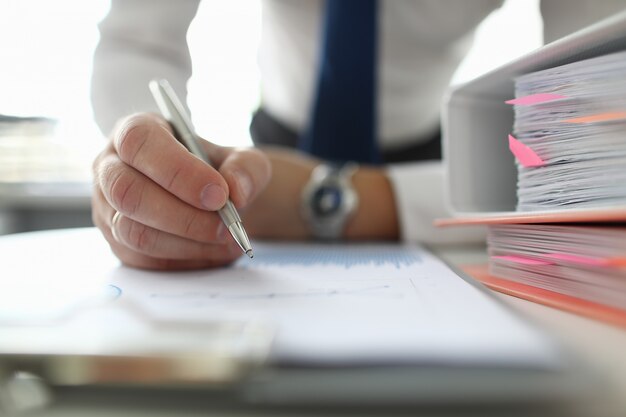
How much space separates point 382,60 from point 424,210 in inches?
18.0

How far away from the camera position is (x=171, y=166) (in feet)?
0.88

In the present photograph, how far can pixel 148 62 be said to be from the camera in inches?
24.5

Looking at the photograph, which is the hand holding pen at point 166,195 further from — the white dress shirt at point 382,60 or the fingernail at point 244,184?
the white dress shirt at point 382,60

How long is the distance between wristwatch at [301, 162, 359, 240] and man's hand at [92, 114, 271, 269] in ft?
0.69

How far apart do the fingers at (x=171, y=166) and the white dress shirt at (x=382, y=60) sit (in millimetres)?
285

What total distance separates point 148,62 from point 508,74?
52 centimetres

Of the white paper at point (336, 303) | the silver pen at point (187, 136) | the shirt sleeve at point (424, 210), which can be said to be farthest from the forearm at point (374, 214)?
the silver pen at point (187, 136)

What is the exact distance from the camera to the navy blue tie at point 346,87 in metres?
0.70

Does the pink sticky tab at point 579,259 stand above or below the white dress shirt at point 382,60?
below

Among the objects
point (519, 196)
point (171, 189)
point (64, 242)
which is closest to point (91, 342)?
point (171, 189)

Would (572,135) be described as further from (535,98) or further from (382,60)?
(382,60)

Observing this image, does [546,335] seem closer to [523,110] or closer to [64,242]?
[523,110]

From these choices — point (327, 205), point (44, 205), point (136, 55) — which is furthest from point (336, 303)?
point (44, 205)

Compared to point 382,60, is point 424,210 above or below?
below
